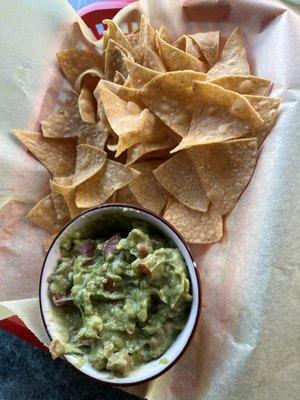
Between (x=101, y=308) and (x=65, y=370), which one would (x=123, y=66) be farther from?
(x=65, y=370)

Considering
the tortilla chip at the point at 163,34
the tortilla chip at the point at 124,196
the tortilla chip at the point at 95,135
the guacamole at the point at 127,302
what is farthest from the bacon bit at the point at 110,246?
the tortilla chip at the point at 163,34

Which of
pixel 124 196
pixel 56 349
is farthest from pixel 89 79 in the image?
pixel 56 349

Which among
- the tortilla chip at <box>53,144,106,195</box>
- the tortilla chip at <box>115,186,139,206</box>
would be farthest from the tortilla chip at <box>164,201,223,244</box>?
the tortilla chip at <box>53,144,106,195</box>

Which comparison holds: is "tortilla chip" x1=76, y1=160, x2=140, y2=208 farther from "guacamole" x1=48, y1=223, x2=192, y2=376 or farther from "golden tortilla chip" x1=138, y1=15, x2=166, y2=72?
"golden tortilla chip" x1=138, y1=15, x2=166, y2=72

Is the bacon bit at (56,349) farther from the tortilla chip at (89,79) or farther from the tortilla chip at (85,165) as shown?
the tortilla chip at (89,79)

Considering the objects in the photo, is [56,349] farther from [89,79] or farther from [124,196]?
[89,79]

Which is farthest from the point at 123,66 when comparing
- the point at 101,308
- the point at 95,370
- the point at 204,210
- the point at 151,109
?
the point at 95,370
